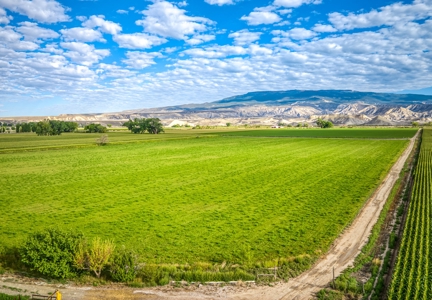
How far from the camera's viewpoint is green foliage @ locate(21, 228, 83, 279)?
643 inches

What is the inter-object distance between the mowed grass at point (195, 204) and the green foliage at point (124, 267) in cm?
193

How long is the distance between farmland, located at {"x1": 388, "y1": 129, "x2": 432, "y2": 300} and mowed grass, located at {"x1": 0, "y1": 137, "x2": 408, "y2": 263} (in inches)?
169

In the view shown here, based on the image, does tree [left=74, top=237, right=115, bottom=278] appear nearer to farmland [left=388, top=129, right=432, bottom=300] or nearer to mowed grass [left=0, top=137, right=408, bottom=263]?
mowed grass [left=0, top=137, right=408, bottom=263]

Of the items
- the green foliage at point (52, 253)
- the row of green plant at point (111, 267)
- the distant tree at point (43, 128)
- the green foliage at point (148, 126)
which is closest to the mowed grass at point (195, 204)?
the row of green plant at point (111, 267)

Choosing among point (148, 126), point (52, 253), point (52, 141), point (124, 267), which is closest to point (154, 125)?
point (148, 126)

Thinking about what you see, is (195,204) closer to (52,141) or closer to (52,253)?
(52,253)

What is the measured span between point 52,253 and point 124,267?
3.88 metres

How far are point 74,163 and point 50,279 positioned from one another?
145ft

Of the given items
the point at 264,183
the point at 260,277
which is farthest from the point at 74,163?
the point at 260,277

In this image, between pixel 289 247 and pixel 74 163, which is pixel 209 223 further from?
pixel 74 163

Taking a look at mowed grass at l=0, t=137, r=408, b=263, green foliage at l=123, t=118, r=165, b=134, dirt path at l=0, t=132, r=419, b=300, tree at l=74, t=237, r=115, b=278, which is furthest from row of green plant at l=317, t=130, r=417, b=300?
green foliage at l=123, t=118, r=165, b=134

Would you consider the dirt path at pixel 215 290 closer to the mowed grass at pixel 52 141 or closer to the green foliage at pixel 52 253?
the green foliage at pixel 52 253

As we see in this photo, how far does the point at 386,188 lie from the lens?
117 ft

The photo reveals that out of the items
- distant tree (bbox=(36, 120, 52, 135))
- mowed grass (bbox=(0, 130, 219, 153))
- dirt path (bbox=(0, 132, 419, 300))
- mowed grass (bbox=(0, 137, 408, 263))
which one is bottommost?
dirt path (bbox=(0, 132, 419, 300))
